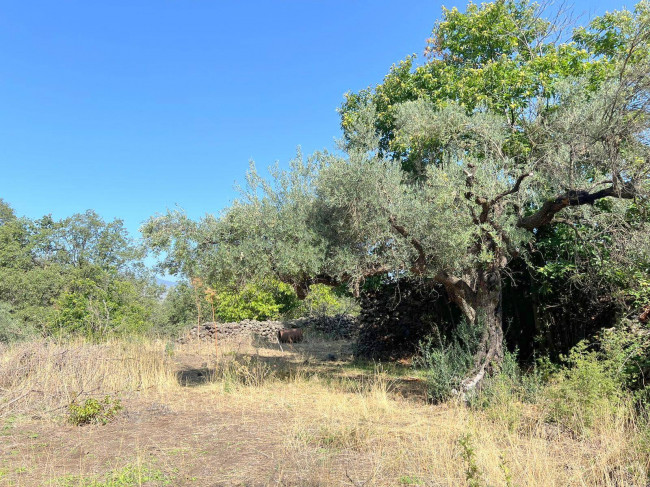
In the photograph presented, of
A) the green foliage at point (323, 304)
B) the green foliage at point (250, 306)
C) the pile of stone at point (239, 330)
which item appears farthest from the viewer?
the green foliage at point (250, 306)

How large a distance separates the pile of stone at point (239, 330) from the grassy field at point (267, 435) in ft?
29.1

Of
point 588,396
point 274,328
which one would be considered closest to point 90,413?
point 588,396

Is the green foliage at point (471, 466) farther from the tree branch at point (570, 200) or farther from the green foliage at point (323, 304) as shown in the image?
the green foliage at point (323, 304)

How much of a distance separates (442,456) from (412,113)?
244 inches

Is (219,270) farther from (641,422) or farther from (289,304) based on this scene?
(289,304)

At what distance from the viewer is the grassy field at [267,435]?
Answer: 13.0ft

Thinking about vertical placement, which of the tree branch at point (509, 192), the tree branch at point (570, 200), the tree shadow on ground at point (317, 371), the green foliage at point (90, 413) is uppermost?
the tree branch at point (509, 192)

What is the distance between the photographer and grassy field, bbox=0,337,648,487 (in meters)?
3.95

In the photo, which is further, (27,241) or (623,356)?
(27,241)

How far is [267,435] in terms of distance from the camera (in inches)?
216

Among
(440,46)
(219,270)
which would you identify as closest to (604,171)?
(219,270)

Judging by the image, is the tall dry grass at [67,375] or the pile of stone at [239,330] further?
the pile of stone at [239,330]

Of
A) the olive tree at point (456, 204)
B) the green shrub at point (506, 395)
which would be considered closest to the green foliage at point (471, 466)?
the green shrub at point (506, 395)

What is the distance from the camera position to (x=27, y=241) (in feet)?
91.2
